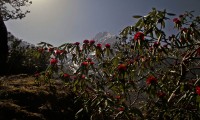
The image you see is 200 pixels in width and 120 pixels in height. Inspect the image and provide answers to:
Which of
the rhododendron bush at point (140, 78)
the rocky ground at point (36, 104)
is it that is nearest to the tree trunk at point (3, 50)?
the rocky ground at point (36, 104)

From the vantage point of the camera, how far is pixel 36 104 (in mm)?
6297

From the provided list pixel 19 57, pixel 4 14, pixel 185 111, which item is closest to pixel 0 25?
pixel 19 57

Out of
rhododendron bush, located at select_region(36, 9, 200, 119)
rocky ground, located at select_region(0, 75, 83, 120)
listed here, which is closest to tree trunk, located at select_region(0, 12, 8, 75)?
rocky ground, located at select_region(0, 75, 83, 120)

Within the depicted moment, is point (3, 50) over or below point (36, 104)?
over

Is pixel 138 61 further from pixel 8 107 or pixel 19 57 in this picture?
pixel 19 57

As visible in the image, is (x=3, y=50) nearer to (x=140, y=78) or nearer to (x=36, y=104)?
(x=36, y=104)

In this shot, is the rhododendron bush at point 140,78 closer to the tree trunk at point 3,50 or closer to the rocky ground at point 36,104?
the rocky ground at point 36,104

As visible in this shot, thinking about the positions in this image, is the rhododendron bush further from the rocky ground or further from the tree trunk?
the tree trunk

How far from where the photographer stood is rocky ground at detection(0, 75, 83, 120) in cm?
556

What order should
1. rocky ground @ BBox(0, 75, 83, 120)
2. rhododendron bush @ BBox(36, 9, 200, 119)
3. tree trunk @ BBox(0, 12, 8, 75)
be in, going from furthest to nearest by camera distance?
tree trunk @ BBox(0, 12, 8, 75) → rocky ground @ BBox(0, 75, 83, 120) → rhododendron bush @ BBox(36, 9, 200, 119)

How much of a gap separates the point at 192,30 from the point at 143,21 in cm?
111

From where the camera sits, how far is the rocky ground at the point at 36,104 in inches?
219

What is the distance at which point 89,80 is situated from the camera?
466 cm

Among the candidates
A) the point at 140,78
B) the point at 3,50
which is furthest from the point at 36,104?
the point at 3,50
